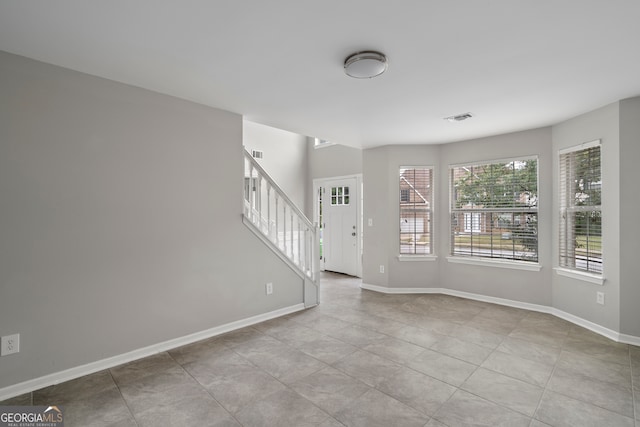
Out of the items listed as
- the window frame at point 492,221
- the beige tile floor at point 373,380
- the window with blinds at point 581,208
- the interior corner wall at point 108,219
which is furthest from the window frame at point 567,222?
the interior corner wall at point 108,219

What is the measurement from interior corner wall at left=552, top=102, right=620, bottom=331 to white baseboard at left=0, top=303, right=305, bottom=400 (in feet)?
11.6

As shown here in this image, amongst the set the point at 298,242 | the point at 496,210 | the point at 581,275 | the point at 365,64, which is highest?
the point at 365,64

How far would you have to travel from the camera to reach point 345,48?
210 cm

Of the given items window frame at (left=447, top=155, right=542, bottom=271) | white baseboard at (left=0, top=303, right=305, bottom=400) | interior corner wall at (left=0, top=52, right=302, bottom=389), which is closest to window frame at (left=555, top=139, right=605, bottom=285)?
window frame at (left=447, top=155, right=542, bottom=271)

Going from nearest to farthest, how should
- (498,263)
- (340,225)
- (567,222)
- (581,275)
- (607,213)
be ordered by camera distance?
(607,213), (581,275), (567,222), (498,263), (340,225)

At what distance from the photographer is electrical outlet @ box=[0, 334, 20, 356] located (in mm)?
2141

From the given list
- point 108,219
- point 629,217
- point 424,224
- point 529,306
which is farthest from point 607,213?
point 108,219

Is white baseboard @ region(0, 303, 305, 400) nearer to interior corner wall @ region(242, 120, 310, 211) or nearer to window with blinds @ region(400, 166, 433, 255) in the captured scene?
window with blinds @ region(400, 166, 433, 255)

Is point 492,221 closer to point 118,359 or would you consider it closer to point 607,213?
point 607,213

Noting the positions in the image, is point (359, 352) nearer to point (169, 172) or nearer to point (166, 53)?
point (169, 172)

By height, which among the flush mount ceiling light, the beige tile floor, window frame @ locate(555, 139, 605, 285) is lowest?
the beige tile floor

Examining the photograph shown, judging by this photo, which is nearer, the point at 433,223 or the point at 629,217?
the point at 629,217

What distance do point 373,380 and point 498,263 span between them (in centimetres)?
292

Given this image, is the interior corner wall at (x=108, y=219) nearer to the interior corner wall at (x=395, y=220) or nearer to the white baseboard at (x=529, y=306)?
the interior corner wall at (x=395, y=220)
